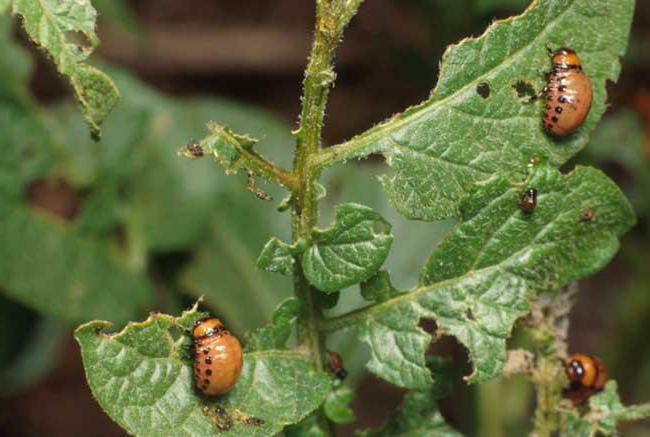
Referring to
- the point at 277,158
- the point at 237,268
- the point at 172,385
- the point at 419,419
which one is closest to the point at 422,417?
the point at 419,419

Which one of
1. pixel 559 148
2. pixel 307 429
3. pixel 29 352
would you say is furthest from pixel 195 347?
pixel 29 352

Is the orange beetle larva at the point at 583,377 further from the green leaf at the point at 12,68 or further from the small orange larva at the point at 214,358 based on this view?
the green leaf at the point at 12,68

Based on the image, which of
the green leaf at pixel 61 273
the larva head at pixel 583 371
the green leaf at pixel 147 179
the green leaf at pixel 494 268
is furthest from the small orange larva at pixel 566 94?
the green leaf at pixel 61 273

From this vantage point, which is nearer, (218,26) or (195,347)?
→ (195,347)

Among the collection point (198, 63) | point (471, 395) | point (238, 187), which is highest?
point (198, 63)

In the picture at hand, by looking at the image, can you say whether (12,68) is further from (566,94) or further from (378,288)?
(566,94)

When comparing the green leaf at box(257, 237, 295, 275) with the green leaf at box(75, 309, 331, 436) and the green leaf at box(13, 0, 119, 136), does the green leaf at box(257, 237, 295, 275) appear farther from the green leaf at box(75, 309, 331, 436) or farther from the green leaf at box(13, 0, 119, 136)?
the green leaf at box(13, 0, 119, 136)

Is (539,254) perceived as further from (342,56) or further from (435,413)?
(342,56)

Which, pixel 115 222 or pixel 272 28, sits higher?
pixel 272 28
